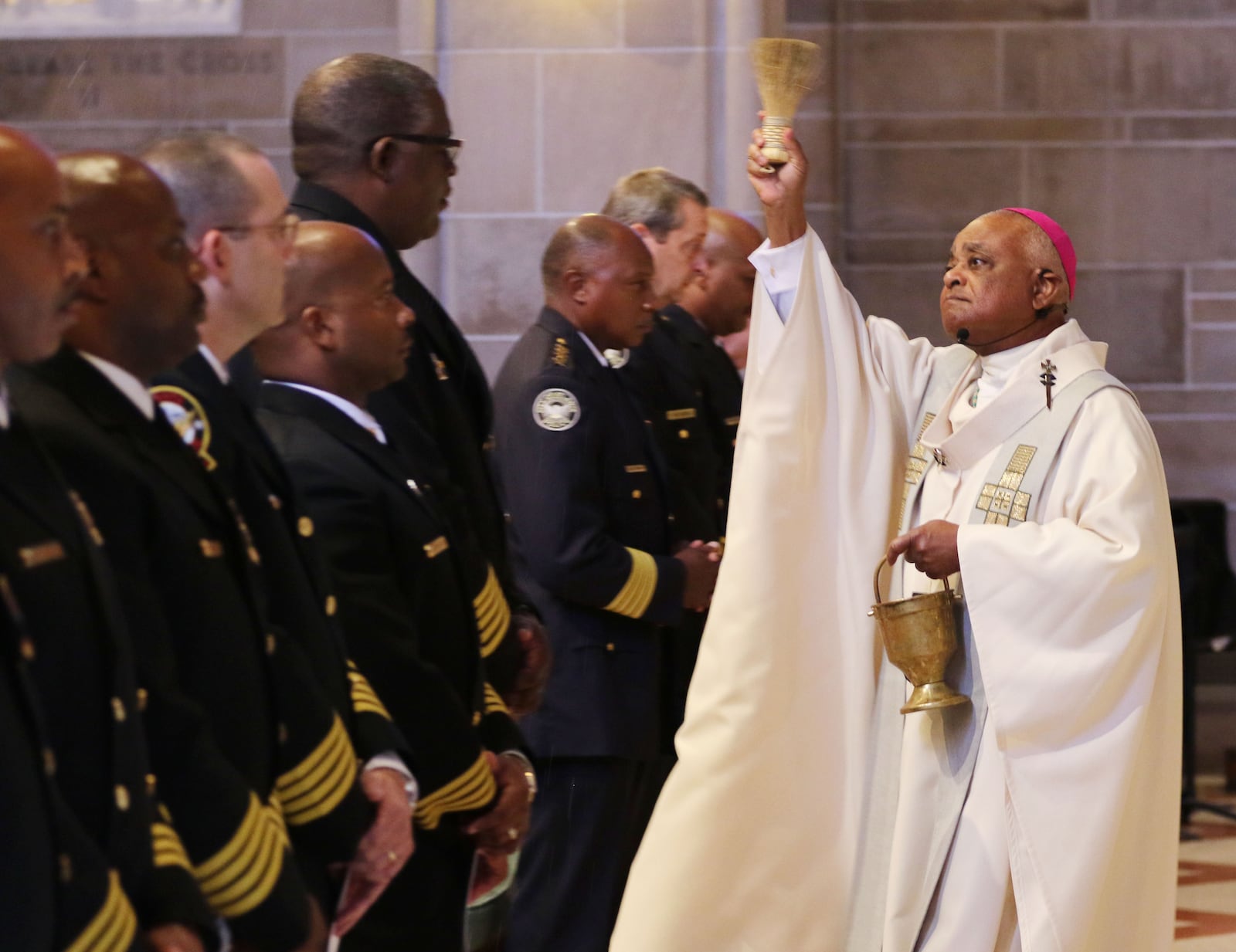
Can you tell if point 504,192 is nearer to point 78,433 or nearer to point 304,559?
point 304,559

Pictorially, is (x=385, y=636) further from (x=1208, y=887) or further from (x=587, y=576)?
(x=1208, y=887)

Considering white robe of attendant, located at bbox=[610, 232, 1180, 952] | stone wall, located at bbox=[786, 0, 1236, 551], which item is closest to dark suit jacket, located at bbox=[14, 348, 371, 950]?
white robe of attendant, located at bbox=[610, 232, 1180, 952]

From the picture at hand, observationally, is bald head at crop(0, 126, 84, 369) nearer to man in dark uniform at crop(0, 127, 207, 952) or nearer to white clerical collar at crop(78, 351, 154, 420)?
man in dark uniform at crop(0, 127, 207, 952)

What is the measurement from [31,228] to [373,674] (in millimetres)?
1146

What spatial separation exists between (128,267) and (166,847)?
67 centimetres

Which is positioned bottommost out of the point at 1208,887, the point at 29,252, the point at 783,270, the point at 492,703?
the point at 1208,887

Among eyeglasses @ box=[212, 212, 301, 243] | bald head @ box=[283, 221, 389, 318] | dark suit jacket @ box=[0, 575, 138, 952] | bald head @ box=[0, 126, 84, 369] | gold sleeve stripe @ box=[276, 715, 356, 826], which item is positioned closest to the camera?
dark suit jacket @ box=[0, 575, 138, 952]

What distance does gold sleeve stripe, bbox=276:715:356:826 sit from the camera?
2.25 metres

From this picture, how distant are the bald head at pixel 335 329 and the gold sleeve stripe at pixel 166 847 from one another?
43.4 inches

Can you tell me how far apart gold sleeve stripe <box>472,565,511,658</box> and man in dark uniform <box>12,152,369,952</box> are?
3.09 feet

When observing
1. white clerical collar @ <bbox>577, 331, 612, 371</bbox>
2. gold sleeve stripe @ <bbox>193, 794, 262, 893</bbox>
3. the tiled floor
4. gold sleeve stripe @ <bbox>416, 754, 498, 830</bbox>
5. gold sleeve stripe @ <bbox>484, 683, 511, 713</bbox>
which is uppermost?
white clerical collar @ <bbox>577, 331, 612, 371</bbox>

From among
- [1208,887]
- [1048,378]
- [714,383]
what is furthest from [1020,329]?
[1208,887]

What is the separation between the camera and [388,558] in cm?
282

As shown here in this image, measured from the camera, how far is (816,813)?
390cm
